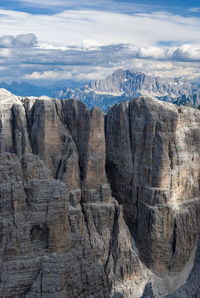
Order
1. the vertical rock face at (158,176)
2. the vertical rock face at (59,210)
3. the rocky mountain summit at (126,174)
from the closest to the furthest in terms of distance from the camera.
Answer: the vertical rock face at (59,210), the rocky mountain summit at (126,174), the vertical rock face at (158,176)

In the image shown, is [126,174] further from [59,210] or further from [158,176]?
[59,210]

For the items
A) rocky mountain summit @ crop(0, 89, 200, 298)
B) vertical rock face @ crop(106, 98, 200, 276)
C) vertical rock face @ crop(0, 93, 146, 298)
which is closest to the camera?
vertical rock face @ crop(0, 93, 146, 298)

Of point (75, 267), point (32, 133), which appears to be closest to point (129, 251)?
point (32, 133)

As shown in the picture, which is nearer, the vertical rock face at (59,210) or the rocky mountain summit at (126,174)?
the vertical rock face at (59,210)

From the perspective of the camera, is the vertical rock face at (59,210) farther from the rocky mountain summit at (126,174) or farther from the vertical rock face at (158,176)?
the vertical rock face at (158,176)

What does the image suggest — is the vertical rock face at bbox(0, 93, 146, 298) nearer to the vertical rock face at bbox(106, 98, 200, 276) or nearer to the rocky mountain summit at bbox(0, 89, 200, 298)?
the rocky mountain summit at bbox(0, 89, 200, 298)

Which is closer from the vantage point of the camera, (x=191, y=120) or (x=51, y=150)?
(x=51, y=150)

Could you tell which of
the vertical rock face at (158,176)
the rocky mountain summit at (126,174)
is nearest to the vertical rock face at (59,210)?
the rocky mountain summit at (126,174)

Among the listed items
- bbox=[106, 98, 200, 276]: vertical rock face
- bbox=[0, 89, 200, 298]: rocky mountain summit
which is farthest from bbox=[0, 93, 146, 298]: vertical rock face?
bbox=[106, 98, 200, 276]: vertical rock face

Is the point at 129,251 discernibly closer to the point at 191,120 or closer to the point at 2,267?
the point at 191,120
